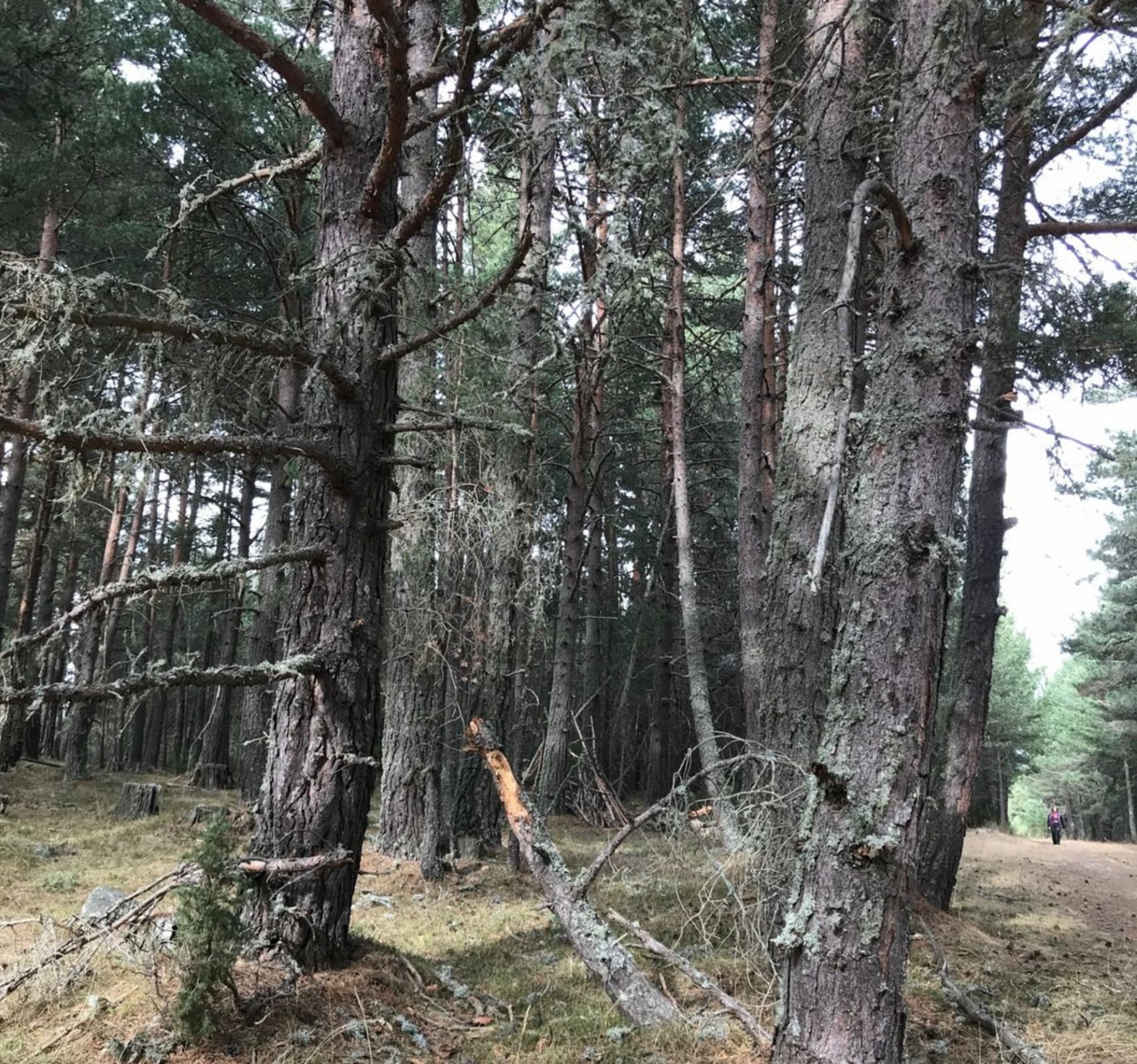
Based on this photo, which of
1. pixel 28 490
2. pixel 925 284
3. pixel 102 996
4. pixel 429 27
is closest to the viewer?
pixel 925 284

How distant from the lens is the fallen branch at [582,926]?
461 centimetres

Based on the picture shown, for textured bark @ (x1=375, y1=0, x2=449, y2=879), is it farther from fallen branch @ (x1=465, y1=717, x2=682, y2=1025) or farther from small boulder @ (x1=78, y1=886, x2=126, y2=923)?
small boulder @ (x1=78, y1=886, x2=126, y2=923)

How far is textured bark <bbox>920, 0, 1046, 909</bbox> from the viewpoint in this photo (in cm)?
830

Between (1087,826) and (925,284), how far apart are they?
5821cm

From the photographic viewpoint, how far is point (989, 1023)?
4.95 meters

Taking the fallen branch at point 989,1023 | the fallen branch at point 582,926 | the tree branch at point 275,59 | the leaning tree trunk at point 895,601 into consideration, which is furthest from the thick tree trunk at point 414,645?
the fallen branch at point 989,1023

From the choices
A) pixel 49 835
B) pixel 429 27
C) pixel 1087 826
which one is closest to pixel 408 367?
pixel 429 27

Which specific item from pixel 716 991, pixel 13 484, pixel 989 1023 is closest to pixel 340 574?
pixel 716 991

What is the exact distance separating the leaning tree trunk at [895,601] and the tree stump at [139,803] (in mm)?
10478

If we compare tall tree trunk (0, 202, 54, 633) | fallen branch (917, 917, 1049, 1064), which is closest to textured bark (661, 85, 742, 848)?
fallen branch (917, 917, 1049, 1064)

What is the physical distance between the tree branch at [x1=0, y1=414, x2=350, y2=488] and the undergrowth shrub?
1.69 meters

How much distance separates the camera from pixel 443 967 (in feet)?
18.0

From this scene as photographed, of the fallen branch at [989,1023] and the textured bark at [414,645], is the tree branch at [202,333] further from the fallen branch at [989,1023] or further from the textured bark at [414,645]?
the fallen branch at [989,1023]

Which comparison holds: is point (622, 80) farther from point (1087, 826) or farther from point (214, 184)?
point (1087, 826)
